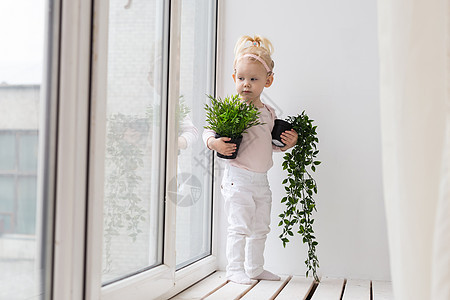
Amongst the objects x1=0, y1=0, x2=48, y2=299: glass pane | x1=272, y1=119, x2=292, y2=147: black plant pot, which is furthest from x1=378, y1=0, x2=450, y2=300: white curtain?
x1=272, y1=119, x2=292, y2=147: black plant pot

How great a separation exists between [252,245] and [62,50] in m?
1.08

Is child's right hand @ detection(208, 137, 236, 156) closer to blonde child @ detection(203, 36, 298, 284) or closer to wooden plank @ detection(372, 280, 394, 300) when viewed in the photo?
blonde child @ detection(203, 36, 298, 284)

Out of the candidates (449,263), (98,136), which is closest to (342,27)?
(98,136)

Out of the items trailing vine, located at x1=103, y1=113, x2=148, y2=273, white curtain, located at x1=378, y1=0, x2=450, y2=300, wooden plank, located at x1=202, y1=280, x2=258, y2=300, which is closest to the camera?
white curtain, located at x1=378, y1=0, x2=450, y2=300

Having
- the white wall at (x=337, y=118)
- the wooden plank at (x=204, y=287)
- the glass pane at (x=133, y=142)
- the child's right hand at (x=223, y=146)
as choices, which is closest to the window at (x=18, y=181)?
the glass pane at (x=133, y=142)

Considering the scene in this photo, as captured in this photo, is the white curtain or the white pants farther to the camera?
the white pants

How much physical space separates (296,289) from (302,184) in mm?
368

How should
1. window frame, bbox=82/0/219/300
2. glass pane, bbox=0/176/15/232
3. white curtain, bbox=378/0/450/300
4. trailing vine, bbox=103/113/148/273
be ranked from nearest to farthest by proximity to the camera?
1. white curtain, bbox=378/0/450/300
2. glass pane, bbox=0/176/15/232
3. window frame, bbox=82/0/219/300
4. trailing vine, bbox=103/113/148/273

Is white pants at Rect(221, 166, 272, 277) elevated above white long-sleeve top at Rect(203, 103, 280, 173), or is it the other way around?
white long-sleeve top at Rect(203, 103, 280, 173)

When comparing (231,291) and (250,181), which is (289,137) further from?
(231,291)

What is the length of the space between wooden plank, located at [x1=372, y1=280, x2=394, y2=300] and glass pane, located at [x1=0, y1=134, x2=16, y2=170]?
1.19 meters

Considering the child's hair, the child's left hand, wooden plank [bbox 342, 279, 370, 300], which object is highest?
the child's hair

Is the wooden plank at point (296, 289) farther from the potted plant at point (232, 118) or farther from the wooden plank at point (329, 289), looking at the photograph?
the potted plant at point (232, 118)

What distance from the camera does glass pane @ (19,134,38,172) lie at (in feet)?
3.02
